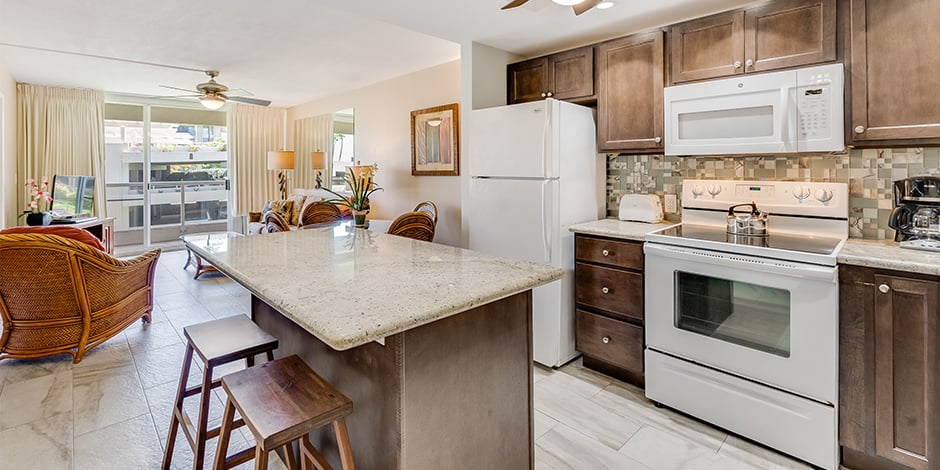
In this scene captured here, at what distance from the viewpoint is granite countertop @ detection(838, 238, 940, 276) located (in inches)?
68.4

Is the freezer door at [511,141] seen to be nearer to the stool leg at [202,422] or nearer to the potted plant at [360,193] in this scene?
the potted plant at [360,193]

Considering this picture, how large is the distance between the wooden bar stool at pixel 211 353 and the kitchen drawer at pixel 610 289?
1.84 m

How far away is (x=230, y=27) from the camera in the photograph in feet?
11.8

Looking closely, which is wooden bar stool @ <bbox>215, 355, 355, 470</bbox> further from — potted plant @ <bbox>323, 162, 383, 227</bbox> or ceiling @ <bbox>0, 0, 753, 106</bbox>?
potted plant @ <bbox>323, 162, 383, 227</bbox>

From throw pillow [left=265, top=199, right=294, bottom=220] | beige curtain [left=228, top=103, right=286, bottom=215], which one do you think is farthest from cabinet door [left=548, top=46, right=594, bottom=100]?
beige curtain [left=228, top=103, right=286, bottom=215]

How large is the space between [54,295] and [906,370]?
14.7 feet

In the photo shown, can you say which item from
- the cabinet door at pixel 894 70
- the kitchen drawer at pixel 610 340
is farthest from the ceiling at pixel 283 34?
the kitchen drawer at pixel 610 340

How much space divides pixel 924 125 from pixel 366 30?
3.43 metres

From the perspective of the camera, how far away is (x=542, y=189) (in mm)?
2895

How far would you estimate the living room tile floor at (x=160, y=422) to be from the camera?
6.69 feet

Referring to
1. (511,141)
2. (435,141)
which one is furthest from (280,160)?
(511,141)

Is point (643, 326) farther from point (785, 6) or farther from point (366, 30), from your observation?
point (366, 30)

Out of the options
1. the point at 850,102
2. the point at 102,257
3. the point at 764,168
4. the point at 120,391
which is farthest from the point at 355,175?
the point at 850,102

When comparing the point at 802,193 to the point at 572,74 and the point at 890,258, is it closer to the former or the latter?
the point at 890,258
